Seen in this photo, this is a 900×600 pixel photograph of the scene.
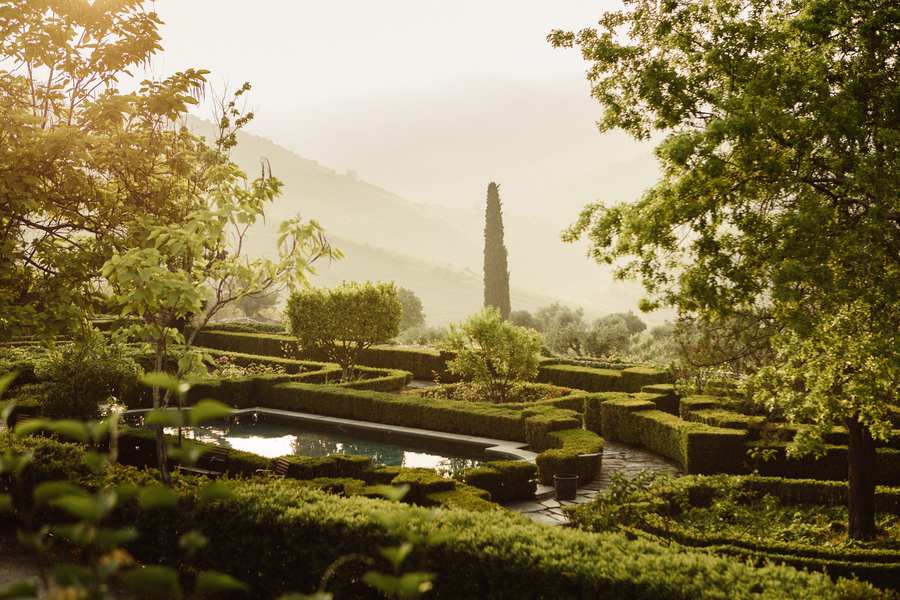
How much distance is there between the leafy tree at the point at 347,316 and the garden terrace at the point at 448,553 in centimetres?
1596

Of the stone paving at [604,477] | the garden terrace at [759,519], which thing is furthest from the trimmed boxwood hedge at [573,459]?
the garden terrace at [759,519]

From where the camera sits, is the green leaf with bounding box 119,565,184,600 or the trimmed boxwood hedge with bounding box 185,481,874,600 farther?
the trimmed boxwood hedge with bounding box 185,481,874,600

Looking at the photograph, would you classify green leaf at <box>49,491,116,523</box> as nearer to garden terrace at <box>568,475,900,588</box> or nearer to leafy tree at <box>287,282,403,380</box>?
garden terrace at <box>568,475,900,588</box>

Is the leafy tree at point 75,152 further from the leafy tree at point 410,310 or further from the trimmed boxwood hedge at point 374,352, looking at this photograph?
the leafy tree at point 410,310

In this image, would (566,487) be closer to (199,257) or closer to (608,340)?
(199,257)

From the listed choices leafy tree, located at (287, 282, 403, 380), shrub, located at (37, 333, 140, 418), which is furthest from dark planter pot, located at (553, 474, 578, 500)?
leafy tree, located at (287, 282, 403, 380)

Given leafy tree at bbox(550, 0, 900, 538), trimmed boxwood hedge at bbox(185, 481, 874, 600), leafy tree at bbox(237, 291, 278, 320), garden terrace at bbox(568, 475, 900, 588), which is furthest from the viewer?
leafy tree at bbox(237, 291, 278, 320)

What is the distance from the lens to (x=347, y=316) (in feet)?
80.2

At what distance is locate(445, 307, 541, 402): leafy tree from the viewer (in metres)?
19.5

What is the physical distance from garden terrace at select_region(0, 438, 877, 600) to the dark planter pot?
5.33 meters

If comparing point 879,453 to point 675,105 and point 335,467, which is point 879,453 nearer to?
point 675,105

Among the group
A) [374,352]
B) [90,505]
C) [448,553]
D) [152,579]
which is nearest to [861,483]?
[448,553]

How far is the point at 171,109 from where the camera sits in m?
9.97

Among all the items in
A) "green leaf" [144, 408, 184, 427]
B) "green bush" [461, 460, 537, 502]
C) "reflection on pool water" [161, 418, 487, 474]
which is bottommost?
"reflection on pool water" [161, 418, 487, 474]
